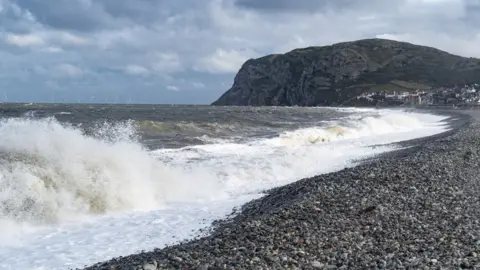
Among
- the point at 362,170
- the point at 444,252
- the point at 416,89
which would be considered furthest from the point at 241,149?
the point at 416,89

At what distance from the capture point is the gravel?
7211mm

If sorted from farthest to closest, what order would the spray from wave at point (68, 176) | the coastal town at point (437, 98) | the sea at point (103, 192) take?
the coastal town at point (437, 98), the spray from wave at point (68, 176), the sea at point (103, 192)

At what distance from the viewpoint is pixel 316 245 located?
8.02 meters

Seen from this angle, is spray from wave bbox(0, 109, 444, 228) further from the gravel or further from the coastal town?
the coastal town

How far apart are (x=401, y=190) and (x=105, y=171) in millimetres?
8409

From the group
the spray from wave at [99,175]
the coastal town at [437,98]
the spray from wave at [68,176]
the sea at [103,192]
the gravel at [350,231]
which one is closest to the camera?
the gravel at [350,231]

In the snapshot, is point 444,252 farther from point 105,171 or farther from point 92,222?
point 105,171

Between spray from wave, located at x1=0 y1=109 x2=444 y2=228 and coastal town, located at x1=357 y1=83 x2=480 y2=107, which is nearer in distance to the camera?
spray from wave, located at x1=0 y1=109 x2=444 y2=228

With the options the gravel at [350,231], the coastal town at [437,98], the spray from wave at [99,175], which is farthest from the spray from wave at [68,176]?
the coastal town at [437,98]

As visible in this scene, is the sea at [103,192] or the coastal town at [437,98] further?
the coastal town at [437,98]

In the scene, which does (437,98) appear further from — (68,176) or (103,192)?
(68,176)

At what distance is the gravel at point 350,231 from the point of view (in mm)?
7211

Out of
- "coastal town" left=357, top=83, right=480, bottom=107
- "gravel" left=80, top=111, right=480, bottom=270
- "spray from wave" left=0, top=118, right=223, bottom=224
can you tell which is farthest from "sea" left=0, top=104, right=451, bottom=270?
"coastal town" left=357, top=83, right=480, bottom=107

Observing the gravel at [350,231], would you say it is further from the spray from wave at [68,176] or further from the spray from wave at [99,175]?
the spray from wave at [68,176]
